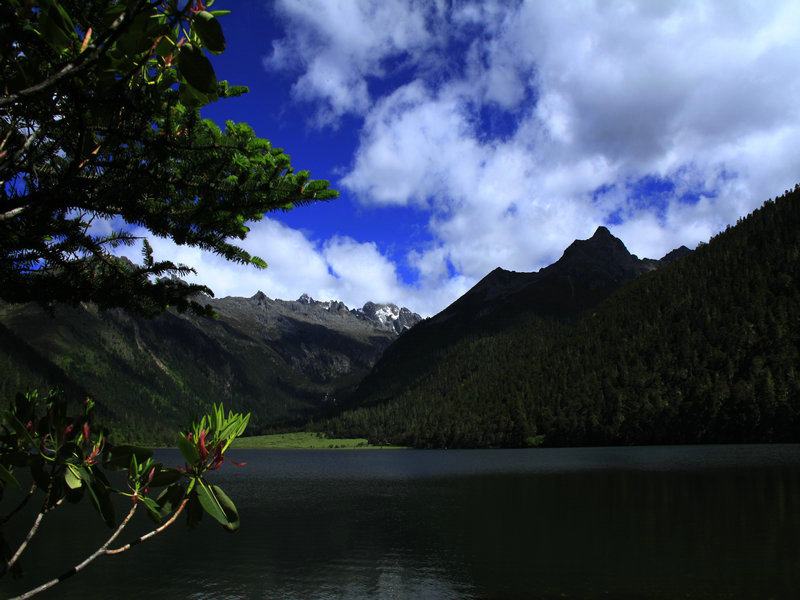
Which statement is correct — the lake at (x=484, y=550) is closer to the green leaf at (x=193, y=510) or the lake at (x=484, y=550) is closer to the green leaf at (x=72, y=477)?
the green leaf at (x=193, y=510)

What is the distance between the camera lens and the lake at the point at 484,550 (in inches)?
1319

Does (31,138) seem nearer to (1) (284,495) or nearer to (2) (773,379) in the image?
(1) (284,495)

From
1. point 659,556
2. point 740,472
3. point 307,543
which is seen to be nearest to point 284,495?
point 307,543

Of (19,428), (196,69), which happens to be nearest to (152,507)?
(19,428)

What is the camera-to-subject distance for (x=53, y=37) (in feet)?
7.82

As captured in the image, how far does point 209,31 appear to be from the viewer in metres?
2.28

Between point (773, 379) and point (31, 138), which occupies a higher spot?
point (773, 379)

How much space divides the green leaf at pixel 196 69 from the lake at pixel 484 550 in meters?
35.4

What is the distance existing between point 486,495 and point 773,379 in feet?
542

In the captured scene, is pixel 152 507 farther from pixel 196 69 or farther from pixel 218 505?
pixel 196 69

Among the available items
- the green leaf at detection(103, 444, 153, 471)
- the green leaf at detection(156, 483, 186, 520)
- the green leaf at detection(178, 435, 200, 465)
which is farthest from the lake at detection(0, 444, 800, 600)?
the green leaf at detection(178, 435, 200, 465)

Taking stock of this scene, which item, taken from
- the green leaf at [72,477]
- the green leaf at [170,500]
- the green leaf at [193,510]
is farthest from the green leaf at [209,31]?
the green leaf at [170,500]

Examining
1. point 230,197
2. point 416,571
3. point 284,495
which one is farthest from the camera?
point 284,495

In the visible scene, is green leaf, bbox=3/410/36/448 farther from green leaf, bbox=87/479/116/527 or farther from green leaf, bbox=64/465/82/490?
green leaf, bbox=87/479/116/527
